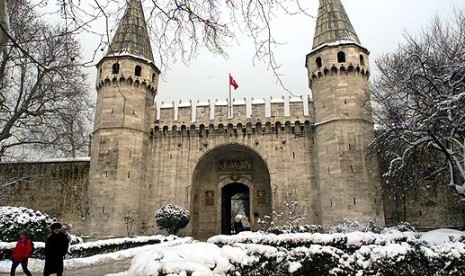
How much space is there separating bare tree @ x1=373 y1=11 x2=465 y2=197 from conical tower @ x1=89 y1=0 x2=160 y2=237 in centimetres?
1079

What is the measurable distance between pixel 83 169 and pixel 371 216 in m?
14.8

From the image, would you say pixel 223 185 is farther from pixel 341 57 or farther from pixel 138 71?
pixel 341 57

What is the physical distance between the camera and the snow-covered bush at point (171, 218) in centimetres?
1709

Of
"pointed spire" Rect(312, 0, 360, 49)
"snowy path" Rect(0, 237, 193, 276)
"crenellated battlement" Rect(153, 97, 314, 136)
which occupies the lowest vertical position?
"snowy path" Rect(0, 237, 193, 276)

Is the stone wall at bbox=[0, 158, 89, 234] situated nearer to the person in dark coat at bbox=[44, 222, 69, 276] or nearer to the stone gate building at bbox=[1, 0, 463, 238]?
the stone gate building at bbox=[1, 0, 463, 238]

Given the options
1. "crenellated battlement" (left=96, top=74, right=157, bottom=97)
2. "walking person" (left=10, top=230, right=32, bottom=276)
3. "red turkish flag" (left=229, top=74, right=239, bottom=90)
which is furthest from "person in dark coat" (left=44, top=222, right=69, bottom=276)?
"red turkish flag" (left=229, top=74, right=239, bottom=90)

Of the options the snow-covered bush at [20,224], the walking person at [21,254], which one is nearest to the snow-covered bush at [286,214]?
the snow-covered bush at [20,224]

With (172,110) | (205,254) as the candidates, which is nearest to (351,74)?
(172,110)

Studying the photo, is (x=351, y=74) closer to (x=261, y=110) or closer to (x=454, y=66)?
(x=261, y=110)

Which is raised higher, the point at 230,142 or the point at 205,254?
the point at 230,142

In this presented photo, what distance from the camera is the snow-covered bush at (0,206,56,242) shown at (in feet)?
36.1

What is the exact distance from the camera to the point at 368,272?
5898mm

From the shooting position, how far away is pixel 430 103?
1135 cm

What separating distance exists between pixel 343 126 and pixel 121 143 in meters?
10.9
